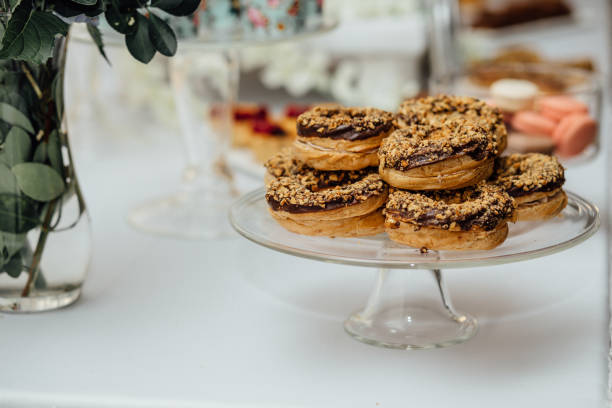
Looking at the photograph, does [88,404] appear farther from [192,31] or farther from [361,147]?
[192,31]

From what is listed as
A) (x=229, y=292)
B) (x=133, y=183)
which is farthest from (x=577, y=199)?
(x=133, y=183)

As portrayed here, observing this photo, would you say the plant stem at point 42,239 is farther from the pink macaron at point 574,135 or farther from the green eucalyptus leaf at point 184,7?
the pink macaron at point 574,135

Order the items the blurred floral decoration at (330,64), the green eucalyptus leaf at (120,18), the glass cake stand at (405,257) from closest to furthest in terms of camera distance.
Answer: the glass cake stand at (405,257) → the green eucalyptus leaf at (120,18) → the blurred floral decoration at (330,64)

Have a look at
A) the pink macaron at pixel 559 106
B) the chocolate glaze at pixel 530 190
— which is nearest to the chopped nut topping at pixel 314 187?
the chocolate glaze at pixel 530 190

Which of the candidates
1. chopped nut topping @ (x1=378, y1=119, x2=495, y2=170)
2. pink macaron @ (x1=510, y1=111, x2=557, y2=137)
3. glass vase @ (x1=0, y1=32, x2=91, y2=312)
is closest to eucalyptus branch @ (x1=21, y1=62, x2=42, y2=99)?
glass vase @ (x1=0, y1=32, x2=91, y2=312)

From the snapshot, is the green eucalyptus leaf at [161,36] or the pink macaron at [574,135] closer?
the green eucalyptus leaf at [161,36]

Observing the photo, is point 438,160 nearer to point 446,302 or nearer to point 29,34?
point 446,302

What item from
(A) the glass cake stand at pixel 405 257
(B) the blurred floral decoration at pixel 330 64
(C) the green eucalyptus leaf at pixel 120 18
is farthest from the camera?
(B) the blurred floral decoration at pixel 330 64
